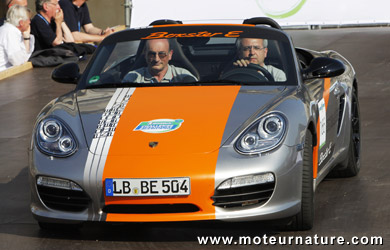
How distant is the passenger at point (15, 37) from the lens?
1463 centimetres

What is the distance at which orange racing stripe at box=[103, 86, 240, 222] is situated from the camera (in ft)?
18.5

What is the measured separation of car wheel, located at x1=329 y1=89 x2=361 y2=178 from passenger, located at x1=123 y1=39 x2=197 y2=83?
1611mm

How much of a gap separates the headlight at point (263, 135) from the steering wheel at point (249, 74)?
0.85m

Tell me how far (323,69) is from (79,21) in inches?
448

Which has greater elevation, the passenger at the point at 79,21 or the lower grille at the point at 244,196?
the lower grille at the point at 244,196

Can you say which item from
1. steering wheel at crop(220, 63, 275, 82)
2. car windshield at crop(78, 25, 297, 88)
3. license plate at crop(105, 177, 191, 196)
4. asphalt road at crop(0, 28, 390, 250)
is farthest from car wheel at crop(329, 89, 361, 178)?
license plate at crop(105, 177, 191, 196)

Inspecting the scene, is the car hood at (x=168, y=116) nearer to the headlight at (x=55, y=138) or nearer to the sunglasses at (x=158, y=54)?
the headlight at (x=55, y=138)

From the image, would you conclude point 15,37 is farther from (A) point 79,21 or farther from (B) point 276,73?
(B) point 276,73

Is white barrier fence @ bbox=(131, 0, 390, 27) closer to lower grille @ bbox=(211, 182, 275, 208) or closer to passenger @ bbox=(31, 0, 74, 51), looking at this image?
passenger @ bbox=(31, 0, 74, 51)

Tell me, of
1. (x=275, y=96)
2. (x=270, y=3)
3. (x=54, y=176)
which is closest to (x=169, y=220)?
(x=54, y=176)

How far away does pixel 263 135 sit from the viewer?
5.88 meters

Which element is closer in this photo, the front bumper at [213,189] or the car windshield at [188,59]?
the front bumper at [213,189]

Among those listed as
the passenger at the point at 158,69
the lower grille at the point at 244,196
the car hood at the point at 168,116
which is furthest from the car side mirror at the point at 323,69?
the lower grille at the point at 244,196

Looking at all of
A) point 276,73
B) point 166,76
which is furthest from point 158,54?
Answer: point 276,73
